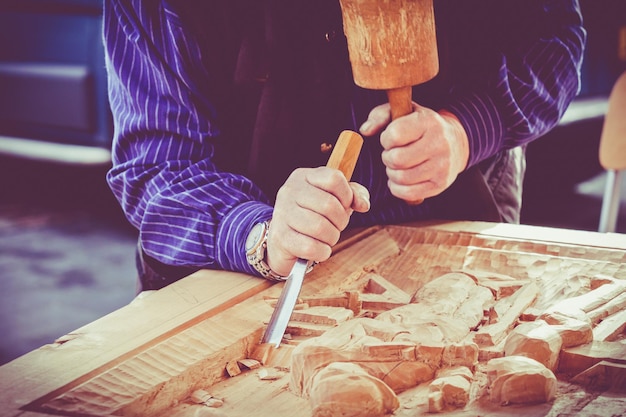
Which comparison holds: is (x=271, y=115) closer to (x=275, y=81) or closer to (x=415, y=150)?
(x=275, y=81)

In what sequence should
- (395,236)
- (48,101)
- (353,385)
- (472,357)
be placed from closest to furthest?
(353,385) → (472,357) → (395,236) → (48,101)

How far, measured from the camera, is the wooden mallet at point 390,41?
1112 mm

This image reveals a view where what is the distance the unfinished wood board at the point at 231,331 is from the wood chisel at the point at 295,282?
3cm

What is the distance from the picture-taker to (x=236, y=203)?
4.58 feet

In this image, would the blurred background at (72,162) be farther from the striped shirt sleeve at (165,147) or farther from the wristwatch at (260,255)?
the wristwatch at (260,255)

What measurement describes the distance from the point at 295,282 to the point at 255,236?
20 centimetres

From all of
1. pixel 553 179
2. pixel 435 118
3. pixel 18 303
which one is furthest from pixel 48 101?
pixel 435 118

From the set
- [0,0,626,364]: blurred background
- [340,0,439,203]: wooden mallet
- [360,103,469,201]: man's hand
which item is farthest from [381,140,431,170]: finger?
[0,0,626,364]: blurred background

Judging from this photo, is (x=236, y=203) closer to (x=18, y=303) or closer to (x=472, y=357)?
(x=472, y=357)

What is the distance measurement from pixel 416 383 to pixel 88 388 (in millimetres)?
390

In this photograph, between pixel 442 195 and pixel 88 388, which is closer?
pixel 88 388

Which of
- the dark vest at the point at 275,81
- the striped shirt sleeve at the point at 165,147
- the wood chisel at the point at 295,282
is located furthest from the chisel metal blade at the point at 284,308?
the dark vest at the point at 275,81

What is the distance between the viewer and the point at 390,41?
1142mm

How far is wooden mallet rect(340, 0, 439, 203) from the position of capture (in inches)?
43.8
